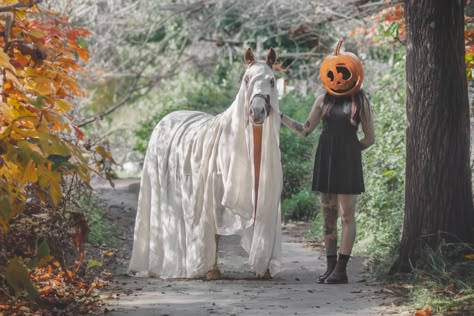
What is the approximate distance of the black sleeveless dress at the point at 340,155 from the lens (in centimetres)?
785

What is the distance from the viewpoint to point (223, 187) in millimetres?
8156

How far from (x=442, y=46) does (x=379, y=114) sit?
434cm

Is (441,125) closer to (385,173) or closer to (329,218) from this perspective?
(329,218)

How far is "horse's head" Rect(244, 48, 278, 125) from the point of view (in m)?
7.63

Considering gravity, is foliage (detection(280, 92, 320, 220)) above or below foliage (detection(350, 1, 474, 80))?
below

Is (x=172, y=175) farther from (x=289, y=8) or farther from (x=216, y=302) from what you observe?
(x=289, y=8)

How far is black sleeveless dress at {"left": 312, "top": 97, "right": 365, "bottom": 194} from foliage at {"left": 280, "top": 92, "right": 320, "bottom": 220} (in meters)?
5.67

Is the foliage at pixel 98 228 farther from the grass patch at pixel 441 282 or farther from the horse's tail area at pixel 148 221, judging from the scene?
the grass patch at pixel 441 282

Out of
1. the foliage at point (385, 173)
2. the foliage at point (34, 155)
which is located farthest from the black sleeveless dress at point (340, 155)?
the foliage at point (34, 155)

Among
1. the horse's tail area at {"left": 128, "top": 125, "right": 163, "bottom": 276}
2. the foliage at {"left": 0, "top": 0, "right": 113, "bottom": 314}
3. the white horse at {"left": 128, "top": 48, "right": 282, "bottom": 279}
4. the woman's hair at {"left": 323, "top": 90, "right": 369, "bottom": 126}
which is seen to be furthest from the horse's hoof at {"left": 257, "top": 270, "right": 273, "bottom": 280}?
the foliage at {"left": 0, "top": 0, "right": 113, "bottom": 314}

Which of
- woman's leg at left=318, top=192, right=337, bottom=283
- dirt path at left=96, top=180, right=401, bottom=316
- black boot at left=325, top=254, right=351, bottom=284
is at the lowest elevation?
dirt path at left=96, top=180, right=401, bottom=316

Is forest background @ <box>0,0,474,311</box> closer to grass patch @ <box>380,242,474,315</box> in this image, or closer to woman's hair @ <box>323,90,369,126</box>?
grass patch @ <box>380,242,474,315</box>

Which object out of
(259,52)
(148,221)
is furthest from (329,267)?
(259,52)

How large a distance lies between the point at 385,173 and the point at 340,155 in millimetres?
2876
